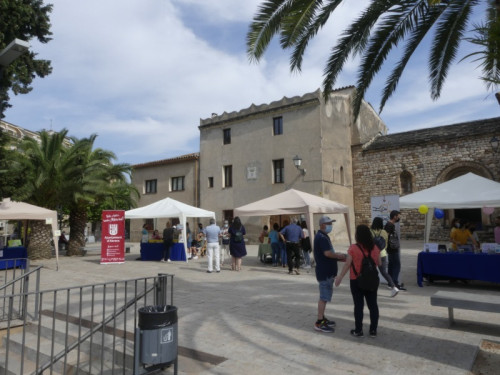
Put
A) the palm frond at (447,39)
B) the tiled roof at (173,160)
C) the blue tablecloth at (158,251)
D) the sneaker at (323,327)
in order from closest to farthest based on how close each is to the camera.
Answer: the sneaker at (323,327) → the palm frond at (447,39) → the blue tablecloth at (158,251) → the tiled roof at (173,160)

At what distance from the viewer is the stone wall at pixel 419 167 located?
63.0ft

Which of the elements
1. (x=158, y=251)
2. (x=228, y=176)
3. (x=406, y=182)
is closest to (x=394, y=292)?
(x=158, y=251)

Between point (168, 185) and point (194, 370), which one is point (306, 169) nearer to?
point (168, 185)

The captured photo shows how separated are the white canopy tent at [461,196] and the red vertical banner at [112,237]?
1027cm

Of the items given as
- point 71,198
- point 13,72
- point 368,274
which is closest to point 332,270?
point 368,274

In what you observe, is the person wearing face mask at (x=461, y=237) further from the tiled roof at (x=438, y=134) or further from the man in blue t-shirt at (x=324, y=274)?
the tiled roof at (x=438, y=134)

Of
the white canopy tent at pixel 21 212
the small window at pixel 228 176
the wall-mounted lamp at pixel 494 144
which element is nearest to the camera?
the white canopy tent at pixel 21 212

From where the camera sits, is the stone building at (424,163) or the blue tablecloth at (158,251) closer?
the blue tablecloth at (158,251)

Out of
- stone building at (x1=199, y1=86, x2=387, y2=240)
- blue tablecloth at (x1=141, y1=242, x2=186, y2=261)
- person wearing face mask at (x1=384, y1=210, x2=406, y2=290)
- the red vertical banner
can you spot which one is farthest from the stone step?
stone building at (x1=199, y1=86, x2=387, y2=240)

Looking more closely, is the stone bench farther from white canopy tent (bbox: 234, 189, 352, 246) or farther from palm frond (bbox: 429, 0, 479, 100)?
white canopy tent (bbox: 234, 189, 352, 246)

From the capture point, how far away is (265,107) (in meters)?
23.7

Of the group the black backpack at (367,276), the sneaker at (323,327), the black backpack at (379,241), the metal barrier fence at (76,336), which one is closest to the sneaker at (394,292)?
the black backpack at (379,241)

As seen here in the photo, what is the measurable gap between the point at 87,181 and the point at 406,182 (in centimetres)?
1787

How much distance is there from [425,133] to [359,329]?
19.9 metres
